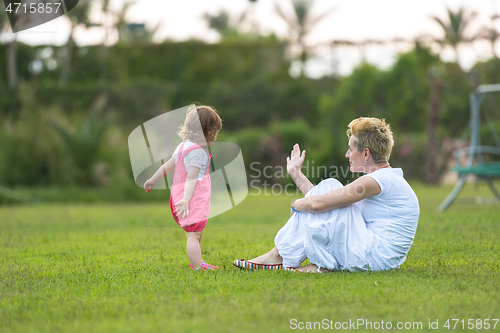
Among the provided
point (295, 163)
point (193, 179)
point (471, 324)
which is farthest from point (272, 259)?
point (471, 324)

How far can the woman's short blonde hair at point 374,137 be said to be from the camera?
3381 millimetres

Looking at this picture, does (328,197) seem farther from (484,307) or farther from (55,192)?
(55,192)

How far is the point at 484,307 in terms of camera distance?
2547 millimetres

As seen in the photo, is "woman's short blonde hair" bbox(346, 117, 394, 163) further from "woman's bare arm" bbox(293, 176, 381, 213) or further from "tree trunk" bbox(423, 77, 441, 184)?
"tree trunk" bbox(423, 77, 441, 184)

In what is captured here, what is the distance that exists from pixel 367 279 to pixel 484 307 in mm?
738

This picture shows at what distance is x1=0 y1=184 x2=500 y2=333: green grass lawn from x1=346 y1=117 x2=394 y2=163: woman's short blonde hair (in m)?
0.82

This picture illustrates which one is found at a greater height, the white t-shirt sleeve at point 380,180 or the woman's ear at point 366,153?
the woman's ear at point 366,153

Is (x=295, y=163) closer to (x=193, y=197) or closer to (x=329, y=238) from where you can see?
(x=329, y=238)

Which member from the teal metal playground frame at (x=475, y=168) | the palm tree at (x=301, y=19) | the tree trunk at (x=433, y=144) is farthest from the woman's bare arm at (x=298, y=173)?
the palm tree at (x=301, y=19)

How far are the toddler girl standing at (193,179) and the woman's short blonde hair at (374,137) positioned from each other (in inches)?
44.2

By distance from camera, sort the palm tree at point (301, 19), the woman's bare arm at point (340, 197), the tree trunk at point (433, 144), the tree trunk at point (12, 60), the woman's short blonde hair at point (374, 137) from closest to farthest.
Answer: the woman's bare arm at point (340, 197)
the woman's short blonde hair at point (374, 137)
the tree trunk at point (433, 144)
the tree trunk at point (12, 60)
the palm tree at point (301, 19)

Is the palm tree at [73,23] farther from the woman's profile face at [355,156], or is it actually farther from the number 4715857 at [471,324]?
the number 4715857 at [471,324]

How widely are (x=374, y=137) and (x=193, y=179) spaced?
4.36 feet

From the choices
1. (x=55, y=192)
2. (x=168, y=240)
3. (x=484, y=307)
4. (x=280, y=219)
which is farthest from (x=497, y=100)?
(x=484, y=307)
